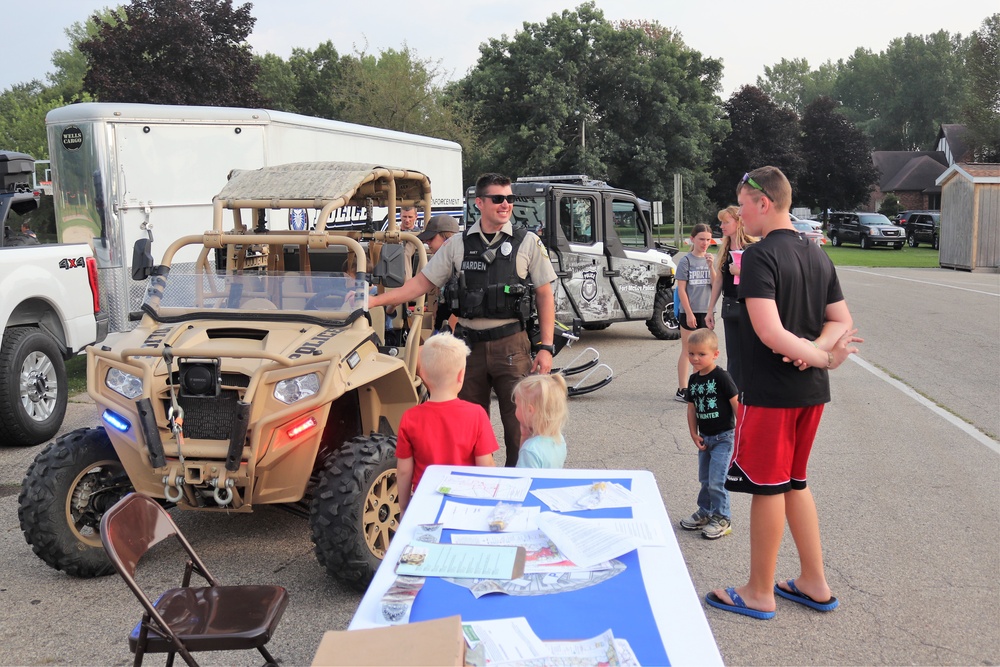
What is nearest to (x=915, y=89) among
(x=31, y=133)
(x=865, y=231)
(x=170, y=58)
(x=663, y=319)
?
(x=865, y=231)

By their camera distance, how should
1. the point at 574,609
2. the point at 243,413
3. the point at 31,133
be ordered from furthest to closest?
the point at 31,133 → the point at 243,413 → the point at 574,609

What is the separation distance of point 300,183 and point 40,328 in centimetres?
389

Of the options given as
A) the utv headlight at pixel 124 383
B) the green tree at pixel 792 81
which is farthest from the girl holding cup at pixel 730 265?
the green tree at pixel 792 81

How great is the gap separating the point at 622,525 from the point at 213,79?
37604mm

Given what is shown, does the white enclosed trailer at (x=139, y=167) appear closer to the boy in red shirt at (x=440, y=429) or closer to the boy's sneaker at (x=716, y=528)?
the boy's sneaker at (x=716, y=528)

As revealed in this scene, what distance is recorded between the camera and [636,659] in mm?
2287

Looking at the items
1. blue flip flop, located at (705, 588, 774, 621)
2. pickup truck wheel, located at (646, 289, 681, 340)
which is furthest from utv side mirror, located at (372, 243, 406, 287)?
pickup truck wheel, located at (646, 289, 681, 340)

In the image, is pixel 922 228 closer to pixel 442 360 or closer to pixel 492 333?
pixel 492 333

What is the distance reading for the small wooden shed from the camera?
30.9 meters

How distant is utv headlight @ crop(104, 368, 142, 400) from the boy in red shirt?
5.55 feet

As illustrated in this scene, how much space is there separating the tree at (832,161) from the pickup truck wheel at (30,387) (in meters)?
62.7

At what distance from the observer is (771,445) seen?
4.36 metres

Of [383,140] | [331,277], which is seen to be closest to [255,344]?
[331,277]

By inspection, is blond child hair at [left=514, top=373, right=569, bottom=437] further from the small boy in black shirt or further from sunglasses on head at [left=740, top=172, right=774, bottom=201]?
the small boy in black shirt
